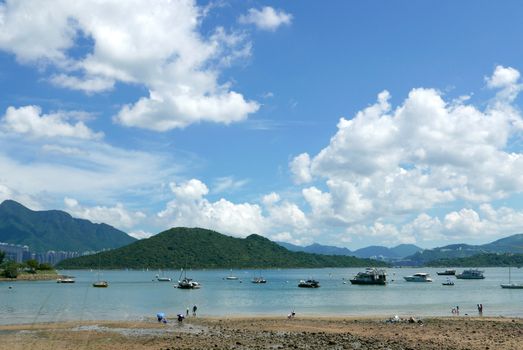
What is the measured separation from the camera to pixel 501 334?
1850 inches

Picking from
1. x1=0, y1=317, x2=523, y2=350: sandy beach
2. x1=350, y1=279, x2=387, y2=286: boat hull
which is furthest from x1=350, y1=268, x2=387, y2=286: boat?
x1=0, y1=317, x2=523, y2=350: sandy beach

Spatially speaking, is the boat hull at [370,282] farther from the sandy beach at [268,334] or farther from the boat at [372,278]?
the sandy beach at [268,334]

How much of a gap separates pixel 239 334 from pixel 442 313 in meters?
37.8

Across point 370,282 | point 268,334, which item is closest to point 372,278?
point 370,282

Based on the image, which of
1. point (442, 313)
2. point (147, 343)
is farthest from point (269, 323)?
point (442, 313)

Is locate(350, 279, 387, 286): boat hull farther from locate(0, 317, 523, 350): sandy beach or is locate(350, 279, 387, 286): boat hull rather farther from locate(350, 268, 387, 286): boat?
locate(0, 317, 523, 350): sandy beach

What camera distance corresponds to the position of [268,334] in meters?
47.8

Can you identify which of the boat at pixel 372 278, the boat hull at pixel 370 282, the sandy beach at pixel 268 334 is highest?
the boat at pixel 372 278

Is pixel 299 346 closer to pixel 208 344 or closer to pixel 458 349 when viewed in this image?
pixel 208 344

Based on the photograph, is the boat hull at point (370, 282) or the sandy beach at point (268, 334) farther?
the boat hull at point (370, 282)

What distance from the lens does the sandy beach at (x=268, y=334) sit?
41156 mm

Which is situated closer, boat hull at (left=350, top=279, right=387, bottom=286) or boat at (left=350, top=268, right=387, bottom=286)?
boat hull at (left=350, top=279, right=387, bottom=286)

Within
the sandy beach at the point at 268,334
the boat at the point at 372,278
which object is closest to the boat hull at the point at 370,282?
the boat at the point at 372,278

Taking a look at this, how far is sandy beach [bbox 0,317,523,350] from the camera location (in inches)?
1620
